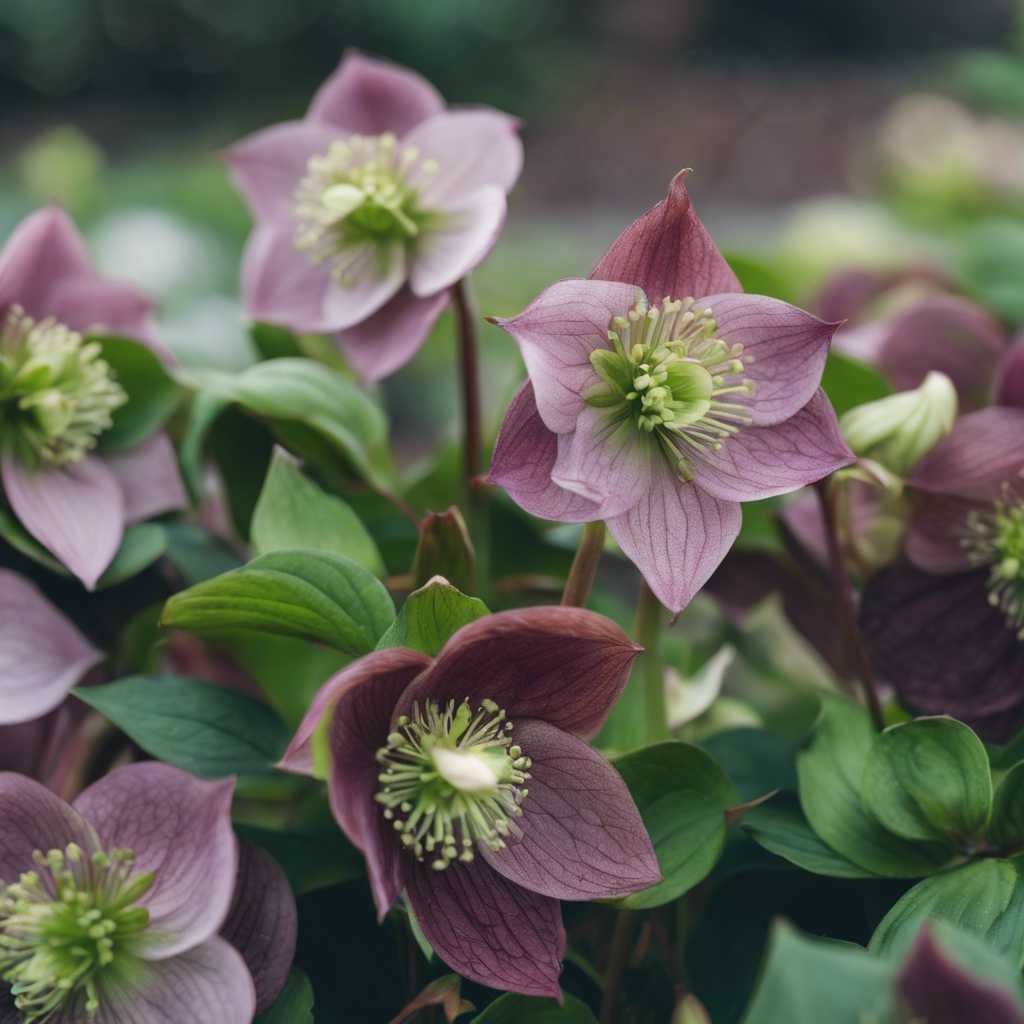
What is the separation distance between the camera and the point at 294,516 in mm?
332

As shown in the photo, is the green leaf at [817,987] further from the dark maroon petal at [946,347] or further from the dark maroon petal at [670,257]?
the dark maroon petal at [946,347]

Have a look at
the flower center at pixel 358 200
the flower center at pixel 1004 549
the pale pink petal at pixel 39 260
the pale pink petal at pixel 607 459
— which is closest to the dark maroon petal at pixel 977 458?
the flower center at pixel 1004 549

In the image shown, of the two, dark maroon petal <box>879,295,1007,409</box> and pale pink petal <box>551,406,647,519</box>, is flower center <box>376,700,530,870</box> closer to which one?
pale pink petal <box>551,406,647,519</box>

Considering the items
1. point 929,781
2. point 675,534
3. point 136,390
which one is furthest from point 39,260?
point 929,781

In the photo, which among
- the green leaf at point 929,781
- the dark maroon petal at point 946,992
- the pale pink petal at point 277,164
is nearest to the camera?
the dark maroon petal at point 946,992

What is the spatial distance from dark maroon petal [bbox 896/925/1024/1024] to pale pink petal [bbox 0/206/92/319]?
37 cm

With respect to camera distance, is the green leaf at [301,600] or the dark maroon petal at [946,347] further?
the dark maroon petal at [946,347]

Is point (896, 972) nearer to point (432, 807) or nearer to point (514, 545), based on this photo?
point (432, 807)

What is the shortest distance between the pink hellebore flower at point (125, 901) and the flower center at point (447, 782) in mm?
48

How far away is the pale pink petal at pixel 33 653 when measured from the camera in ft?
1.09

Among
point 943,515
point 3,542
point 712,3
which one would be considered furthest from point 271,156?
point 712,3

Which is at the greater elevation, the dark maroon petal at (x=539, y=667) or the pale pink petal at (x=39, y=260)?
the pale pink petal at (x=39, y=260)

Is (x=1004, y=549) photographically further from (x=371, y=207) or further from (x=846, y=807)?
(x=371, y=207)

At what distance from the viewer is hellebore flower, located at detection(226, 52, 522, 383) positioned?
37 centimetres
